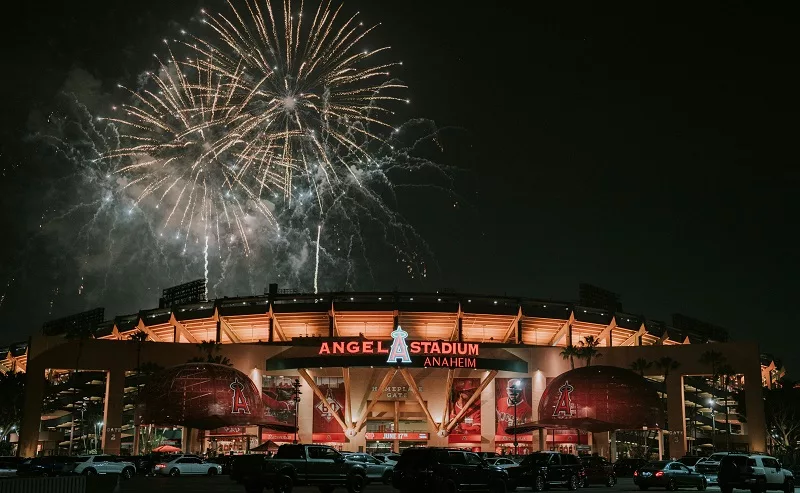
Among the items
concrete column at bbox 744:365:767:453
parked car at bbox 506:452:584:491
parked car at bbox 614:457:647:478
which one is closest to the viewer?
parked car at bbox 506:452:584:491

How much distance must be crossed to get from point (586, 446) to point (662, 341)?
32.2 metres

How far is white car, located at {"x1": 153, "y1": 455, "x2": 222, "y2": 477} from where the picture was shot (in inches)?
2296

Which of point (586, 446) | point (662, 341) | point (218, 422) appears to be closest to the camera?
point (218, 422)

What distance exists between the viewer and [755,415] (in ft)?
300

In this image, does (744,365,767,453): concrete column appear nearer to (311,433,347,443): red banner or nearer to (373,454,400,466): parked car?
(311,433,347,443): red banner

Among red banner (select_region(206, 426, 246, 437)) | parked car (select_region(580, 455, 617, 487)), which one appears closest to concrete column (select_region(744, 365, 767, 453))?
parked car (select_region(580, 455, 617, 487))

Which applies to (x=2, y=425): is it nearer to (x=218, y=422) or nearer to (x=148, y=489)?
(x=218, y=422)

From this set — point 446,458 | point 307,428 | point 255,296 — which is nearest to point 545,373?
point 307,428

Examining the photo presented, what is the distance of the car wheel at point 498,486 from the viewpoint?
34.3 m

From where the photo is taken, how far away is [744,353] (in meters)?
95.7

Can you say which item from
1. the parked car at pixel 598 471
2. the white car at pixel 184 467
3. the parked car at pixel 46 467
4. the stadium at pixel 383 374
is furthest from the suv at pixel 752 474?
the stadium at pixel 383 374

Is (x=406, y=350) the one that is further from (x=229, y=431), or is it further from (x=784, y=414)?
(x=784, y=414)

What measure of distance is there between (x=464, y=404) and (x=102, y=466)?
152ft

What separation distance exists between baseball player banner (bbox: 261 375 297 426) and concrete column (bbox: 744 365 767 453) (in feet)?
167
